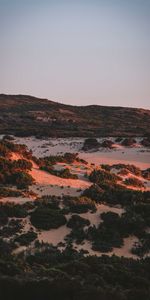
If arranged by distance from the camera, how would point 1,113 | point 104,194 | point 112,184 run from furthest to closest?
point 1,113 < point 112,184 < point 104,194

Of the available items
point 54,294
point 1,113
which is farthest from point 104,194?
point 1,113

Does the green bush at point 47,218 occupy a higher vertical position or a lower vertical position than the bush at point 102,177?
lower

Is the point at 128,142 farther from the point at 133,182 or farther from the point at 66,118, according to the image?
the point at 66,118

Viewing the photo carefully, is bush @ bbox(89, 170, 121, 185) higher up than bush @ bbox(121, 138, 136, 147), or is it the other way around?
bush @ bbox(121, 138, 136, 147)

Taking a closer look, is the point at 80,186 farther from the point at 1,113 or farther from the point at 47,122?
the point at 1,113

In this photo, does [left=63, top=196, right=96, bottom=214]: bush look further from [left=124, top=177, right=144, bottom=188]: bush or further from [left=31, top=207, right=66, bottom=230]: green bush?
[left=124, top=177, right=144, bottom=188]: bush

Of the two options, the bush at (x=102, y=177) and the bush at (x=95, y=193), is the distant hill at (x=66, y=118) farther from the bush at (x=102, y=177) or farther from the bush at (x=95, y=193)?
the bush at (x=95, y=193)

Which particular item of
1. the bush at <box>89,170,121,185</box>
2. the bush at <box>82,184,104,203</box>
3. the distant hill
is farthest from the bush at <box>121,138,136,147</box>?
the bush at <box>82,184,104,203</box>

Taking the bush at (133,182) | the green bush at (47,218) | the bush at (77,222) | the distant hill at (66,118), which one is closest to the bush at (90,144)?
the distant hill at (66,118)
